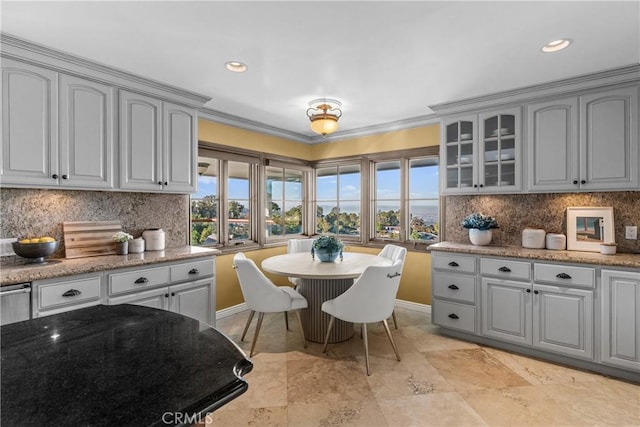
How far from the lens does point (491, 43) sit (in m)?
2.19

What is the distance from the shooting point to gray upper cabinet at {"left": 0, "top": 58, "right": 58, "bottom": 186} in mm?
2109

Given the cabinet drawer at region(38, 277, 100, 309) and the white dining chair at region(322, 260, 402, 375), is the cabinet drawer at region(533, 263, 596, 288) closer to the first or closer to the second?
the white dining chair at region(322, 260, 402, 375)

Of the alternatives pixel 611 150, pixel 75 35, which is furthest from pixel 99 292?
pixel 611 150

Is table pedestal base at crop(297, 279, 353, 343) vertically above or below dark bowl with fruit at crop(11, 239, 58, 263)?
below

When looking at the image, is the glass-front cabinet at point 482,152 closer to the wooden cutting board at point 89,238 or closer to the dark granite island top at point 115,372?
the dark granite island top at point 115,372

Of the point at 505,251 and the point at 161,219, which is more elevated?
the point at 161,219

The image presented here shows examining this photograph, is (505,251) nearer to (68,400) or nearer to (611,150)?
(611,150)

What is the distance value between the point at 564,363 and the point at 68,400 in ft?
11.2

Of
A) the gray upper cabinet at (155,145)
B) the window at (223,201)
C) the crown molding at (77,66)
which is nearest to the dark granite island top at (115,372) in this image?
the gray upper cabinet at (155,145)

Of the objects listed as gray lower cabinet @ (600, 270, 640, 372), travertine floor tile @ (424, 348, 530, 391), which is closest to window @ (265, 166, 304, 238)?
travertine floor tile @ (424, 348, 530, 391)

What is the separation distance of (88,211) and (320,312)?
7.43 feet

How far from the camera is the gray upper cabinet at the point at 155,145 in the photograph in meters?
2.71

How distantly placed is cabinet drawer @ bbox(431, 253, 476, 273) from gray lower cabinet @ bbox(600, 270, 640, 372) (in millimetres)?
968

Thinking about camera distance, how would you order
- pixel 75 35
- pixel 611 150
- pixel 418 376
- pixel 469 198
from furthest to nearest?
pixel 469 198, pixel 611 150, pixel 418 376, pixel 75 35
